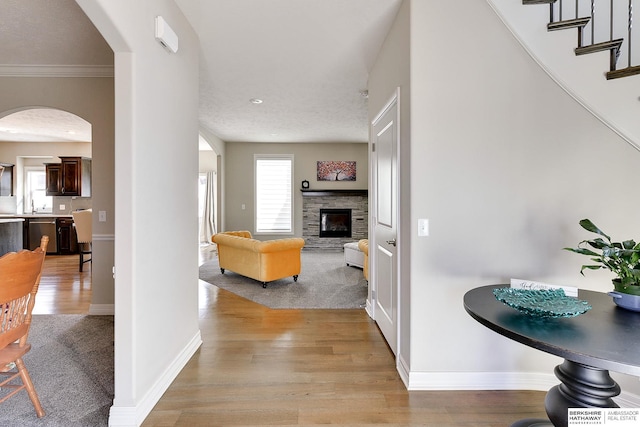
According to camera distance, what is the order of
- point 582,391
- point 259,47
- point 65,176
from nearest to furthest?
point 582,391 < point 259,47 < point 65,176

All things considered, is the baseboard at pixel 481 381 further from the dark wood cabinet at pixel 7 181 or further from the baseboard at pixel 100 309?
the dark wood cabinet at pixel 7 181

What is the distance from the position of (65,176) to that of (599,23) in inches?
350

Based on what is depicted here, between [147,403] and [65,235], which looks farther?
[65,235]

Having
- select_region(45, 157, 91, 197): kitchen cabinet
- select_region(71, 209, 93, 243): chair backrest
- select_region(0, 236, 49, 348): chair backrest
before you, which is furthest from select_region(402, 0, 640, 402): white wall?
select_region(45, 157, 91, 197): kitchen cabinet

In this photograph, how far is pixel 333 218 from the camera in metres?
7.54

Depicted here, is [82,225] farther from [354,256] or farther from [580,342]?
[580,342]

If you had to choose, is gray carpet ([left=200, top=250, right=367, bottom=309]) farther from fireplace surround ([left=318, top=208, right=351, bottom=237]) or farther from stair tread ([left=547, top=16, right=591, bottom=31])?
stair tread ([left=547, top=16, right=591, bottom=31])

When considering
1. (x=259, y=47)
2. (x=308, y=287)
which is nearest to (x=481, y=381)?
(x=308, y=287)

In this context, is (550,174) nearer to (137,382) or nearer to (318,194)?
(137,382)

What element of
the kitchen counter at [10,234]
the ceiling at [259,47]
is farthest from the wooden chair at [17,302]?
the kitchen counter at [10,234]

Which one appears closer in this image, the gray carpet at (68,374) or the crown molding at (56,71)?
the gray carpet at (68,374)

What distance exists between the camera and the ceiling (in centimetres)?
219

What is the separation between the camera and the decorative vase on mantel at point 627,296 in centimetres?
121

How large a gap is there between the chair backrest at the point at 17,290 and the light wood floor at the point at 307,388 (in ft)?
2.86
